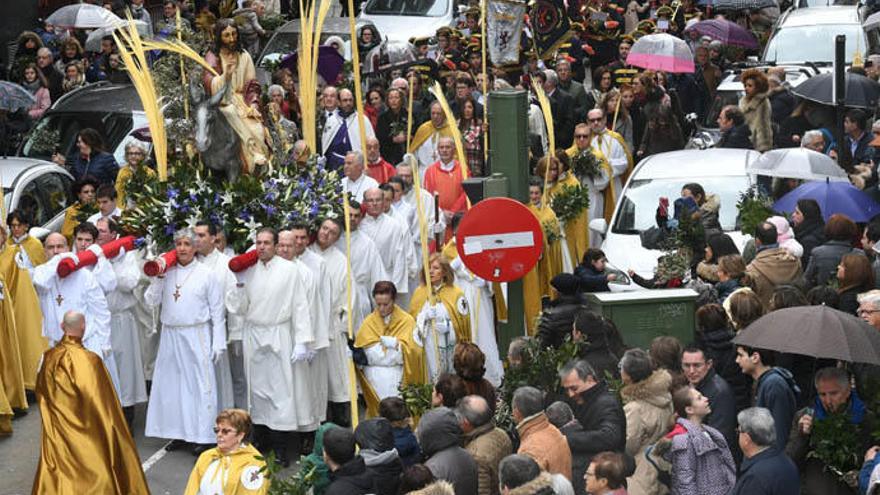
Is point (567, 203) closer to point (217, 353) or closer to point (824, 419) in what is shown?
point (217, 353)

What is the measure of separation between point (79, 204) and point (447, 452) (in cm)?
805

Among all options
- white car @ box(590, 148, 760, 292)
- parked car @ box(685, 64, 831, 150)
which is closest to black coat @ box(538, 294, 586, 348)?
white car @ box(590, 148, 760, 292)

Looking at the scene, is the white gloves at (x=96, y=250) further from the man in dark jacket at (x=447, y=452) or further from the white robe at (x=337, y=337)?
the man in dark jacket at (x=447, y=452)

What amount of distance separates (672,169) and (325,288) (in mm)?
4502

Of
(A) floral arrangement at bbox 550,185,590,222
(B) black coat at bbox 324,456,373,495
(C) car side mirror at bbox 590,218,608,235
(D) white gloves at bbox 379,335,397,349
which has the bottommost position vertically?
(D) white gloves at bbox 379,335,397,349

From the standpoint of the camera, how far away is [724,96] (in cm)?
2298

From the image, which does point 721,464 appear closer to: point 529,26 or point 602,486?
point 602,486

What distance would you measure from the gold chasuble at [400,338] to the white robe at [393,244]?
8.29ft

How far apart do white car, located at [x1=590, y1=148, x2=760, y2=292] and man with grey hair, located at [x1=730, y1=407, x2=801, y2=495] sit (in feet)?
22.8

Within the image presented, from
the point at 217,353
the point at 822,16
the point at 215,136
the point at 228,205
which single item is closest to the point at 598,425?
the point at 217,353

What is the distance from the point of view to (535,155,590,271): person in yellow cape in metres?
18.5

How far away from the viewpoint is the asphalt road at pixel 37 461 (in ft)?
47.7

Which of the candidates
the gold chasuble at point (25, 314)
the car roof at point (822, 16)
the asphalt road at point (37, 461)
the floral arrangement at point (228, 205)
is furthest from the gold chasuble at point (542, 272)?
the car roof at point (822, 16)

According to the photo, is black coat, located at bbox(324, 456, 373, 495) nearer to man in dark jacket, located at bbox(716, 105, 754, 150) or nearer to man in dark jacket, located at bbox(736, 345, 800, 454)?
man in dark jacket, located at bbox(736, 345, 800, 454)
